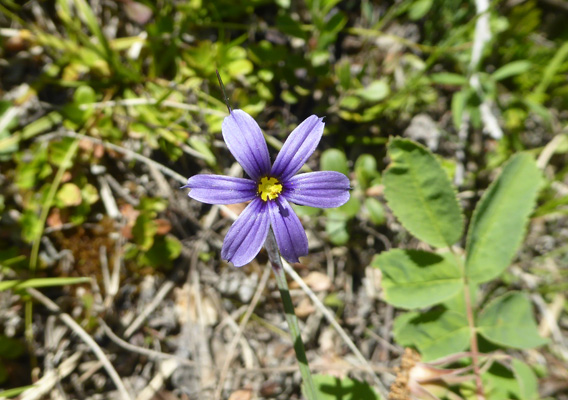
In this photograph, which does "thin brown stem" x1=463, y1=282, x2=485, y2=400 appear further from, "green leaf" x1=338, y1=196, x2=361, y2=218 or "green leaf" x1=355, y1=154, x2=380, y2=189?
"green leaf" x1=355, y1=154, x2=380, y2=189

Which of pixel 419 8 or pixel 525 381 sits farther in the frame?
pixel 419 8

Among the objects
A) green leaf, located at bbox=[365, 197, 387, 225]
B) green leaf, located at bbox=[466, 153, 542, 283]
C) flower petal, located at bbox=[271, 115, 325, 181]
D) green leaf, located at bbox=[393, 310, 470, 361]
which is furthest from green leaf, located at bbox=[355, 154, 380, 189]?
flower petal, located at bbox=[271, 115, 325, 181]

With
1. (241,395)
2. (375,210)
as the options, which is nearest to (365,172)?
(375,210)

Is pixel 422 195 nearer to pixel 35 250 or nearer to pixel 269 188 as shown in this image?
pixel 269 188

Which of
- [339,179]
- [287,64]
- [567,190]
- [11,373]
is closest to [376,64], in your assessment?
[287,64]

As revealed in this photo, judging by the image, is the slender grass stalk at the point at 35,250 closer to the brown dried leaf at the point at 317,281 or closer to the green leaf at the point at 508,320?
the brown dried leaf at the point at 317,281

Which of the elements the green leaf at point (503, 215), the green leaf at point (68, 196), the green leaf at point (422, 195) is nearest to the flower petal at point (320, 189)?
the green leaf at point (422, 195)

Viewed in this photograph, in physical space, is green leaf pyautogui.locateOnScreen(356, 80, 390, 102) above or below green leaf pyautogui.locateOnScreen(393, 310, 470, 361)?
above
